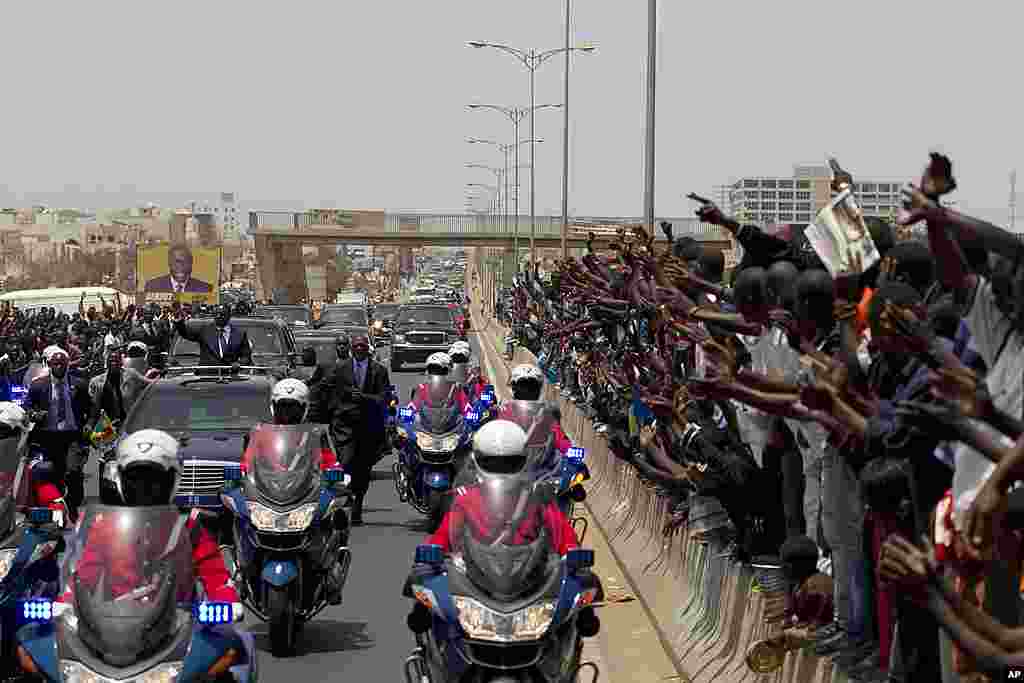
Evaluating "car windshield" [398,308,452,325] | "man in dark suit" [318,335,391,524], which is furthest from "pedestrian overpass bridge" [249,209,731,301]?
"man in dark suit" [318,335,391,524]

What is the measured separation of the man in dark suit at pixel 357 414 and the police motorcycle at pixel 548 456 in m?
4.84

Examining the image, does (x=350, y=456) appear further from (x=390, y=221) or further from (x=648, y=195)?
(x=390, y=221)

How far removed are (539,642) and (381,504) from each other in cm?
1316

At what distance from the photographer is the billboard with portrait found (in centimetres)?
8031

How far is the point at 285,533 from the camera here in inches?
489

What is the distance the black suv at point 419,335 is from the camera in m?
55.8

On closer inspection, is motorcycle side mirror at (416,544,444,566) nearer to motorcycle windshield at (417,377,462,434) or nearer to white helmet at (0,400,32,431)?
white helmet at (0,400,32,431)

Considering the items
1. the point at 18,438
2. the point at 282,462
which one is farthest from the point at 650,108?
the point at 18,438

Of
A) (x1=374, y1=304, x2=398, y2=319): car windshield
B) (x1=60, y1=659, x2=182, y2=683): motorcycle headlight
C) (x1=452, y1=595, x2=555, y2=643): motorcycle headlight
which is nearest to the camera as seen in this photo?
(x1=60, y1=659, x2=182, y2=683): motorcycle headlight

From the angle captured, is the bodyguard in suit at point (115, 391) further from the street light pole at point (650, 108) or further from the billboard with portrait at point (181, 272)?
the billboard with portrait at point (181, 272)

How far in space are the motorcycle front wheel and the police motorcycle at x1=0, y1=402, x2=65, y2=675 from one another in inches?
66.2

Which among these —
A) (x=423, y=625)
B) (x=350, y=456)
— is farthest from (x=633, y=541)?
(x=423, y=625)

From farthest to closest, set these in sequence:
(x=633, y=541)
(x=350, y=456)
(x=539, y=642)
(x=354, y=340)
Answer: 1. (x=354, y=340)
2. (x=350, y=456)
3. (x=633, y=541)
4. (x=539, y=642)

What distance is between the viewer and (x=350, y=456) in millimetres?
20047
